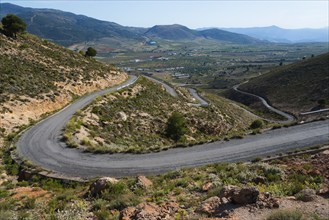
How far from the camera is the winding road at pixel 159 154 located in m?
21.0

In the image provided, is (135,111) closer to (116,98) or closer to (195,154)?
(116,98)

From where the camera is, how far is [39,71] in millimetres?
49062

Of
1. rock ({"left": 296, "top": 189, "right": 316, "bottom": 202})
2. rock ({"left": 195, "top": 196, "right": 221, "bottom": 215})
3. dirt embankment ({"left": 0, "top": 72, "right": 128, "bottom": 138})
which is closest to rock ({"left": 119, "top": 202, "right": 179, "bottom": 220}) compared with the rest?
rock ({"left": 195, "top": 196, "right": 221, "bottom": 215})

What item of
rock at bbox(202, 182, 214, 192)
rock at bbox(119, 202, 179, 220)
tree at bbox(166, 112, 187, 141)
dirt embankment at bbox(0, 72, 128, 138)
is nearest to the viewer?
rock at bbox(119, 202, 179, 220)

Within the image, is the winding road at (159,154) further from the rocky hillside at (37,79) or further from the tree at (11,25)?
the tree at (11,25)

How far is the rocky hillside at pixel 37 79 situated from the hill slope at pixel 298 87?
4959cm

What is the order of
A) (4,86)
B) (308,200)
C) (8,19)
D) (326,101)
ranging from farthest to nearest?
1. (326,101)
2. (8,19)
3. (4,86)
4. (308,200)

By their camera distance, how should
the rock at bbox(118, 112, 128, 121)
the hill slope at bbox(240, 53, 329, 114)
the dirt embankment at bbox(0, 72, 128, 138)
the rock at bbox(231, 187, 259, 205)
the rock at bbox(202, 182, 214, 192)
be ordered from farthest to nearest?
the hill slope at bbox(240, 53, 329, 114)
the rock at bbox(118, 112, 128, 121)
the dirt embankment at bbox(0, 72, 128, 138)
the rock at bbox(202, 182, 214, 192)
the rock at bbox(231, 187, 259, 205)

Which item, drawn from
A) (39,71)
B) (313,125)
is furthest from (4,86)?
(313,125)

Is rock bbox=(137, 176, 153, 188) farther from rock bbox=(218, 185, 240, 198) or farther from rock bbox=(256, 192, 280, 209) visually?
rock bbox=(256, 192, 280, 209)

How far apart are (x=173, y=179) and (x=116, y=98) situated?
110 ft

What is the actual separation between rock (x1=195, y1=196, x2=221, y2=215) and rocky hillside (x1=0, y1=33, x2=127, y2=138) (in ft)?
84.5

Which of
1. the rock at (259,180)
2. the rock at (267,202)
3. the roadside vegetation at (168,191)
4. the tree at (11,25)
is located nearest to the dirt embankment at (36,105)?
the roadside vegetation at (168,191)

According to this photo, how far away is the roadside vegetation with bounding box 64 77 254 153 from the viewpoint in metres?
28.7
